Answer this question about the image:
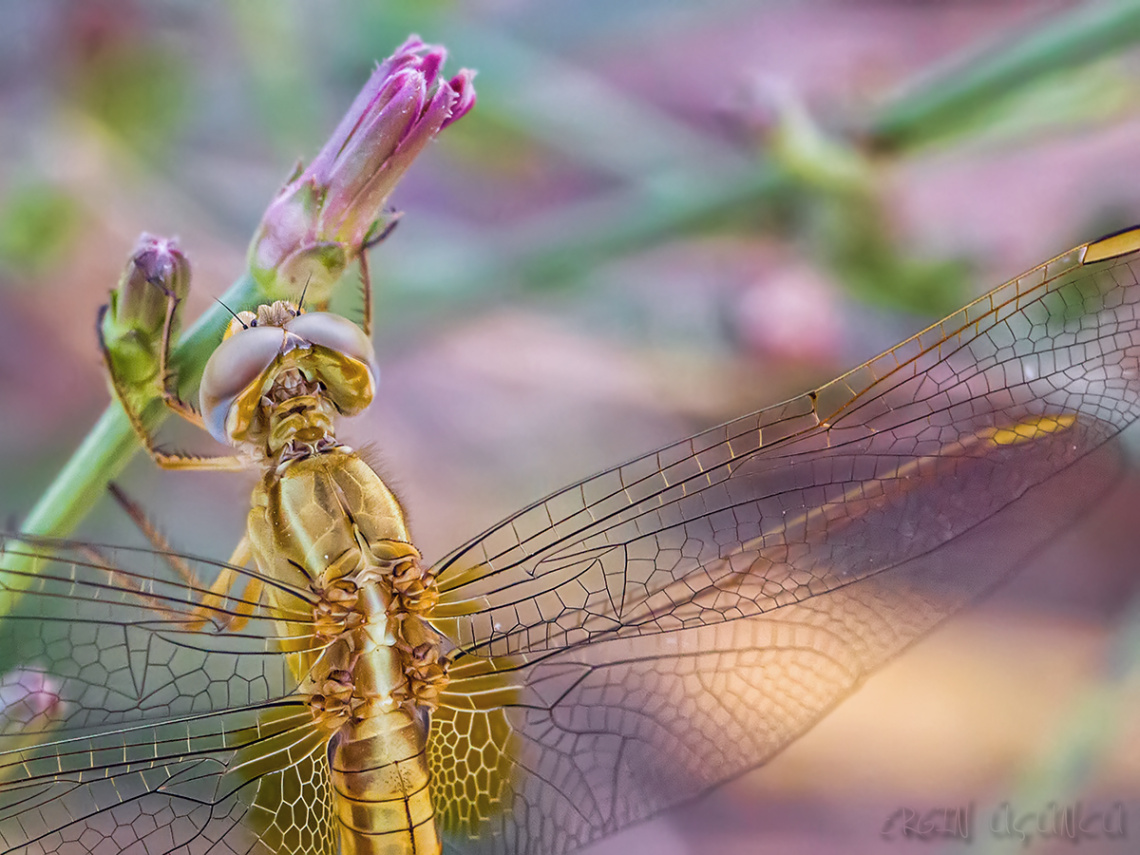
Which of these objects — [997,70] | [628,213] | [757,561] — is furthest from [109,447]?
[997,70]

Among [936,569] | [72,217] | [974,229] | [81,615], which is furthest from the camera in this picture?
[974,229]

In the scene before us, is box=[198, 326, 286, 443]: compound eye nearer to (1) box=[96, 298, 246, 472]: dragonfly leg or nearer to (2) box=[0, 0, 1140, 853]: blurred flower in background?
(1) box=[96, 298, 246, 472]: dragonfly leg

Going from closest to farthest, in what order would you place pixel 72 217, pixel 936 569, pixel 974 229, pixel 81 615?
pixel 81 615 → pixel 936 569 → pixel 72 217 → pixel 974 229

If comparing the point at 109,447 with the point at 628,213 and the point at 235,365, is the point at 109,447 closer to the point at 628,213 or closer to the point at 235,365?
the point at 235,365

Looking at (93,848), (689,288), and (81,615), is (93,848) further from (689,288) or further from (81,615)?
(689,288)

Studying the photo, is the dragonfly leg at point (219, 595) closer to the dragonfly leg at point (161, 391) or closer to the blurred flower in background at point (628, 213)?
the dragonfly leg at point (161, 391)

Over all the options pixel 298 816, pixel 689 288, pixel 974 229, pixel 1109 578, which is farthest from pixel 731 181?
pixel 298 816
